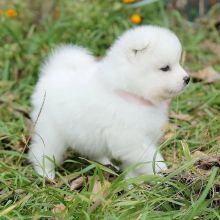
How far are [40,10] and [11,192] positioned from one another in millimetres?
3240

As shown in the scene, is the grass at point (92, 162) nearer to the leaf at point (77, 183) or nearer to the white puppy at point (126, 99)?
the leaf at point (77, 183)

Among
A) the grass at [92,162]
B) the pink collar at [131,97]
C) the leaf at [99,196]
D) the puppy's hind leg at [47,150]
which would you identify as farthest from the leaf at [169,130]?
the leaf at [99,196]

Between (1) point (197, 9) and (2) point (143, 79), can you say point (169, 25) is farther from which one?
(2) point (143, 79)

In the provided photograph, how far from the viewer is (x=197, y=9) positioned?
21.7 feet

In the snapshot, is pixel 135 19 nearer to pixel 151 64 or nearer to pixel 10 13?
pixel 10 13

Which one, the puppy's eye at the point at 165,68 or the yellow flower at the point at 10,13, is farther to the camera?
the yellow flower at the point at 10,13

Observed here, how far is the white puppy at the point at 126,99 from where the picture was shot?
141 inches

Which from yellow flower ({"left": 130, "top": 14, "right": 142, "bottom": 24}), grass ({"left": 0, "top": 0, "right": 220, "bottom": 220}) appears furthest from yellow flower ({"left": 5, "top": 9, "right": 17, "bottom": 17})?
yellow flower ({"left": 130, "top": 14, "right": 142, "bottom": 24})

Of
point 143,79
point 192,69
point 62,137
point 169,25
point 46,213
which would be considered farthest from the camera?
point 169,25

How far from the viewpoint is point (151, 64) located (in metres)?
3.57

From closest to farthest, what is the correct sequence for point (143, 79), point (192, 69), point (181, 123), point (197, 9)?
point (143, 79)
point (181, 123)
point (192, 69)
point (197, 9)

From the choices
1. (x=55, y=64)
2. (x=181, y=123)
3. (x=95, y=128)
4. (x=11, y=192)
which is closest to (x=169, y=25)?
(x=181, y=123)

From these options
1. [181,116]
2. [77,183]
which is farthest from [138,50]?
[181,116]

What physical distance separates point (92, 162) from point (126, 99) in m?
0.49
